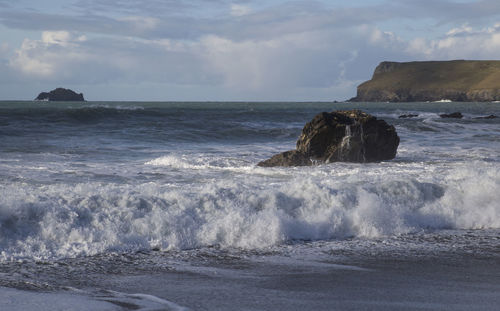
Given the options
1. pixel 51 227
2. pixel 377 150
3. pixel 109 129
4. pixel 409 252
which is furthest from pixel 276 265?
pixel 109 129

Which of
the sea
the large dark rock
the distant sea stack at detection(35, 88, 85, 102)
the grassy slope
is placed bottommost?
the sea

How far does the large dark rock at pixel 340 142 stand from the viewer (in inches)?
551

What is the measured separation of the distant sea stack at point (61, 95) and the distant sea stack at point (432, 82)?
294 ft

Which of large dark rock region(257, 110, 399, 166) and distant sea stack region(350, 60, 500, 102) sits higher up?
distant sea stack region(350, 60, 500, 102)

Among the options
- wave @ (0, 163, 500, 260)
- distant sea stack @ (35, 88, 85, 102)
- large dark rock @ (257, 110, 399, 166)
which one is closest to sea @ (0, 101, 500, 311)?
wave @ (0, 163, 500, 260)

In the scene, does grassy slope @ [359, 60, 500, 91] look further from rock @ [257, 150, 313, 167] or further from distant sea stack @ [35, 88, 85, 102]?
rock @ [257, 150, 313, 167]

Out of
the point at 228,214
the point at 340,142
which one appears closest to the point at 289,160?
the point at 340,142

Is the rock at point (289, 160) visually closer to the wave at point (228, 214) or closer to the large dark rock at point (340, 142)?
the large dark rock at point (340, 142)

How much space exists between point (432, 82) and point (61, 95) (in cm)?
10881

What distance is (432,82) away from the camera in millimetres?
178250

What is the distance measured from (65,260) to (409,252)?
11.8 feet

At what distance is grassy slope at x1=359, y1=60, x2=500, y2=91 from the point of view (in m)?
173

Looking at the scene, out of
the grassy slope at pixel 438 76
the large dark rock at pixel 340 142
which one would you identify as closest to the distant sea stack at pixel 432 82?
the grassy slope at pixel 438 76

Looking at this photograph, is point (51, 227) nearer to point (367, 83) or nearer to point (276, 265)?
point (276, 265)
